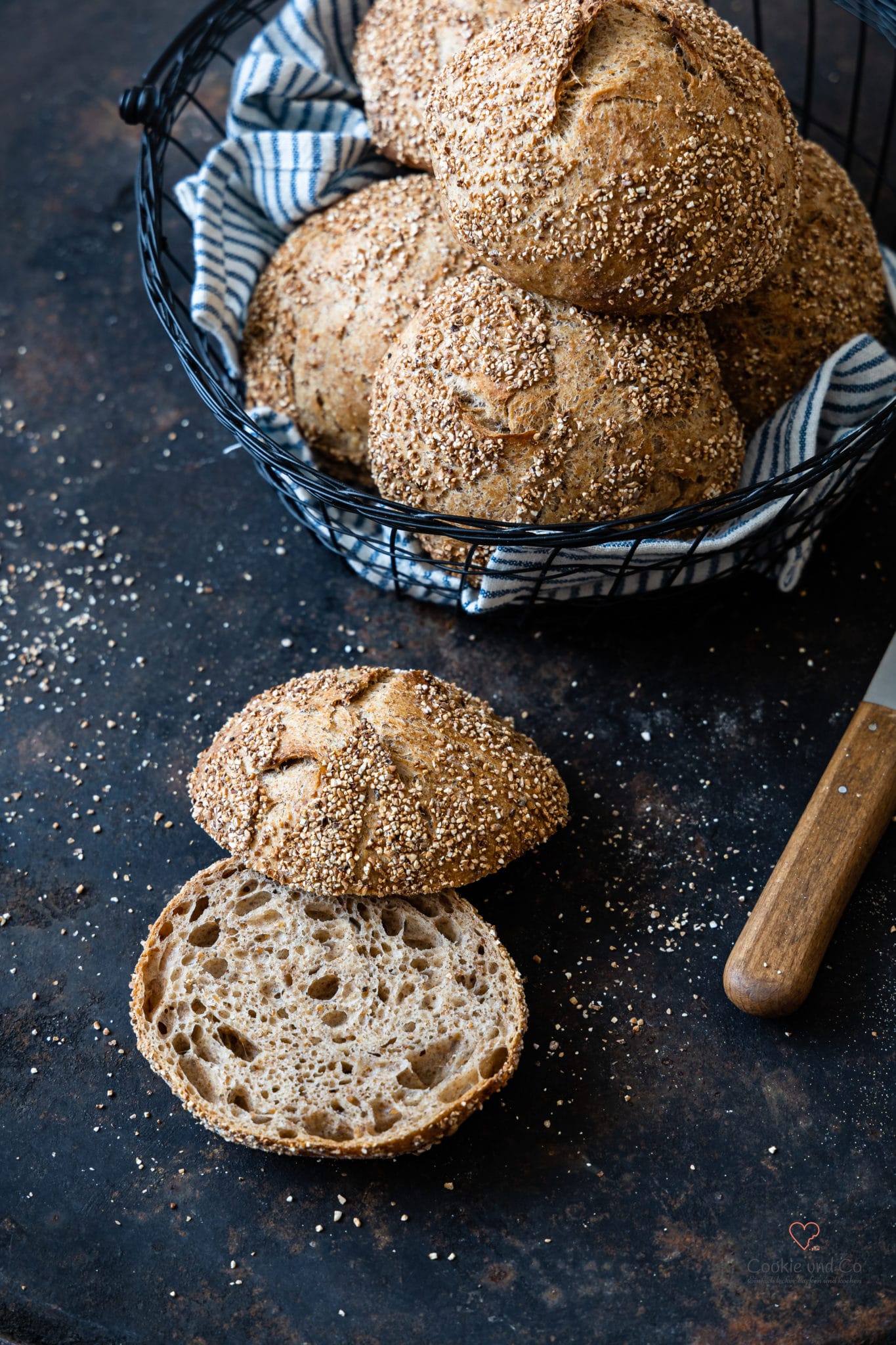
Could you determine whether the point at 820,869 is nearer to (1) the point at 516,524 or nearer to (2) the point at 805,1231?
(2) the point at 805,1231

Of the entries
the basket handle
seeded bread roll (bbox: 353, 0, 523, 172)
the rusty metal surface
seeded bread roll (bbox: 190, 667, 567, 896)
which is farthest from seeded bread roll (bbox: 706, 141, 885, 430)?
the basket handle

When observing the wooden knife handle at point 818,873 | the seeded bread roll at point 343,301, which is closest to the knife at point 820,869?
the wooden knife handle at point 818,873

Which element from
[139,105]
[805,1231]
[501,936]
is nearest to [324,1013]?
[501,936]

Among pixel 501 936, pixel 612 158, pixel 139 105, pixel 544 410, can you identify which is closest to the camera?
pixel 612 158

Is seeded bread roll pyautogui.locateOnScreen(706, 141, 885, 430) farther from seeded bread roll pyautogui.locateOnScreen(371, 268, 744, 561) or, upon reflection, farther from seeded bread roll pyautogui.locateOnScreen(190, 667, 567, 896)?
seeded bread roll pyautogui.locateOnScreen(190, 667, 567, 896)

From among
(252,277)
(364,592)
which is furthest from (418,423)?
(252,277)

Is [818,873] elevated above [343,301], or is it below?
below

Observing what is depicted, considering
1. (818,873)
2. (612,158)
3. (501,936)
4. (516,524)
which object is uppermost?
(612,158)

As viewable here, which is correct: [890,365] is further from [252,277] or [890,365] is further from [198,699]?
[198,699]
